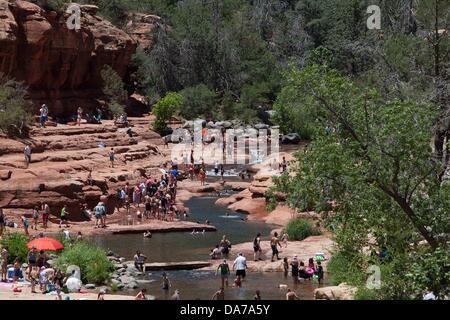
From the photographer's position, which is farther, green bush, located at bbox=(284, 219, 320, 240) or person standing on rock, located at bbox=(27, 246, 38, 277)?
green bush, located at bbox=(284, 219, 320, 240)

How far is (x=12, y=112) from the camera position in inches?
1538

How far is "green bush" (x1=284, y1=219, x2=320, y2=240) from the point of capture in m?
30.4

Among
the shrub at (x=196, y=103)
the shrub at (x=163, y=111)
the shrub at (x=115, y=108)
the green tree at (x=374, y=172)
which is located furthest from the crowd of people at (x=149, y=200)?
the shrub at (x=196, y=103)

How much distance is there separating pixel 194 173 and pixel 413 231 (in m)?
29.5

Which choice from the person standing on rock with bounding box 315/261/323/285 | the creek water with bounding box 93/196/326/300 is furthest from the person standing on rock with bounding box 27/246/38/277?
the person standing on rock with bounding box 315/261/323/285

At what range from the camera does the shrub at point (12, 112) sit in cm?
3884

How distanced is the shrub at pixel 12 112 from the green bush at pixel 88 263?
16895mm

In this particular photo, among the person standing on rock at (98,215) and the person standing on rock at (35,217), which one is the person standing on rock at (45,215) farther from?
the person standing on rock at (98,215)

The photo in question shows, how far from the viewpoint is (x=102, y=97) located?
5484cm

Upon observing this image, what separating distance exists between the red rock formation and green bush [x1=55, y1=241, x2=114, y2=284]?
913 inches

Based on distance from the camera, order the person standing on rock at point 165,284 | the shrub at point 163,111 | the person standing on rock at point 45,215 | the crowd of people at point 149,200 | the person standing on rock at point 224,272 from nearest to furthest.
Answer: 1. the person standing on rock at point 165,284
2. the person standing on rock at point 224,272
3. the person standing on rock at point 45,215
4. the crowd of people at point 149,200
5. the shrub at point 163,111

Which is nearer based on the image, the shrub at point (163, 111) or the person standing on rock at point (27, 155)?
the person standing on rock at point (27, 155)

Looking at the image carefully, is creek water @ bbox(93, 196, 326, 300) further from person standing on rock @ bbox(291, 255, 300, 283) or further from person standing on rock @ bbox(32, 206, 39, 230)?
person standing on rock @ bbox(32, 206, 39, 230)

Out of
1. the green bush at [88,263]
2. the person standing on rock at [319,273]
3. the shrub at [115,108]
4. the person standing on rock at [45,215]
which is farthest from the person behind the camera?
the shrub at [115,108]
